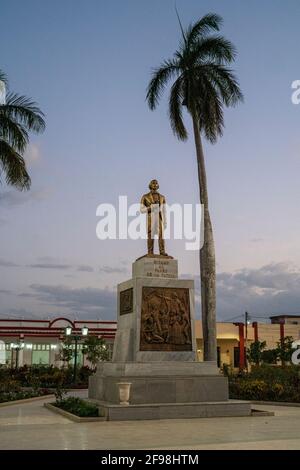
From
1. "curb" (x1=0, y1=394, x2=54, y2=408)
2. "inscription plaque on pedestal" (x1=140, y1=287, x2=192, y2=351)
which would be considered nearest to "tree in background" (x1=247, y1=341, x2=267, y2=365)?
"curb" (x1=0, y1=394, x2=54, y2=408)

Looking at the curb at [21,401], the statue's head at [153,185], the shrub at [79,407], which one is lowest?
the curb at [21,401]

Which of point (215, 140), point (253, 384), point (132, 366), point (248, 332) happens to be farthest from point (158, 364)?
point (248, 332)

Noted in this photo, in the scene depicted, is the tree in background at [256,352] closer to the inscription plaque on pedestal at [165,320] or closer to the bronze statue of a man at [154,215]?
the bronze statue of a man at [154,215]

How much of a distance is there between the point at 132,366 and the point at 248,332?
48.8 metres

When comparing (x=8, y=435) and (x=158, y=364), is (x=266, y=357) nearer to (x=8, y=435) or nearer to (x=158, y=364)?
(x=158, y=364)

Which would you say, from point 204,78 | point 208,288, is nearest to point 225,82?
point 204,78

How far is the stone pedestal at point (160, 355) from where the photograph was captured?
1705 cm

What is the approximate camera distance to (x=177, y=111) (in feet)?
102

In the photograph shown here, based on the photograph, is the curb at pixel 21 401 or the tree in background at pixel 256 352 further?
the tree in background at pixel 256 352

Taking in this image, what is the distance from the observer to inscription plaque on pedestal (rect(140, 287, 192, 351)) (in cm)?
1852

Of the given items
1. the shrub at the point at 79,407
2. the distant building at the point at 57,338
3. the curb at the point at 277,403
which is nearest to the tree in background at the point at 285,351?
the distant building at the point at 57,338

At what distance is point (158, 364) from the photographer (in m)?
17.9

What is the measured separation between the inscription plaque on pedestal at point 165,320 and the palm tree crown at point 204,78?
45.2ft

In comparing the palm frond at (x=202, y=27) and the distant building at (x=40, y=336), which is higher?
the palm frond at (x=202, y=27)
